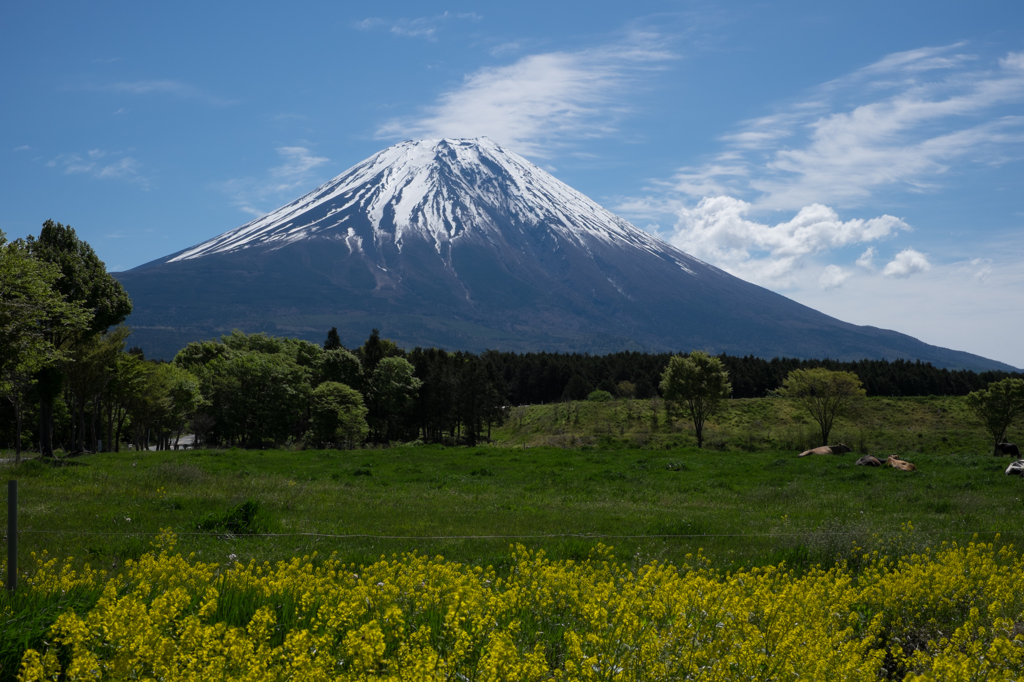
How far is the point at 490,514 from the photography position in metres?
16.0

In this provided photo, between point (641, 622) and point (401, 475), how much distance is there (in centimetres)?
1874

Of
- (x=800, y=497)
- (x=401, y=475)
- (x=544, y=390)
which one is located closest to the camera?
(x=800, y=497)

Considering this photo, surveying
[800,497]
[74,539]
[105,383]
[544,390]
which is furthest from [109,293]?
[544,390]

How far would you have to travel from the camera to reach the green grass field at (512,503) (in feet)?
36.0

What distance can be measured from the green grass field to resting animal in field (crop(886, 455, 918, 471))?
824 mm

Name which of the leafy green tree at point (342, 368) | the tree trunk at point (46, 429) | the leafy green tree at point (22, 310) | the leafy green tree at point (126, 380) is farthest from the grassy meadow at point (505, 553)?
the leafy green tree at point (342, 368)

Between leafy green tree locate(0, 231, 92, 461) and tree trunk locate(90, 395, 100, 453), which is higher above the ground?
leafy green tree locate(0, 231, 92, 461)

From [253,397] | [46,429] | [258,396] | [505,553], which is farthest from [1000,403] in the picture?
[253,397]

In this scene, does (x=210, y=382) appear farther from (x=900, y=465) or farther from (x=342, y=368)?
(x=900, y=465)

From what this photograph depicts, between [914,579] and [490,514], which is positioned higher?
[914,579]

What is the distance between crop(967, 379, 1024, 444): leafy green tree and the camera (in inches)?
1366

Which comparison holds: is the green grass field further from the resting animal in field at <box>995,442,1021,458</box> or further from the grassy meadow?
the resting animal in field at <box>995,442,1021,458</box>

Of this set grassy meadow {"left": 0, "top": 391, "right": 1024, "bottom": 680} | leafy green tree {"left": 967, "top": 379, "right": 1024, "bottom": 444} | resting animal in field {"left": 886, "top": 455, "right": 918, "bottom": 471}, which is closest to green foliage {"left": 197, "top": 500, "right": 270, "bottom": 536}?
grassy meadow {"left": 0, "top": 391, "right": 1024, "bottom": 680}

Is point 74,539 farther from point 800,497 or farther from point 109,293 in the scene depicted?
point 109,293
